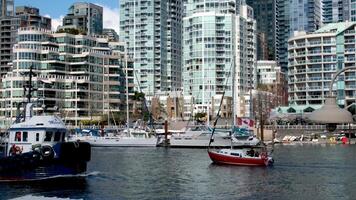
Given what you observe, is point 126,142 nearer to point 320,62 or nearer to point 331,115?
point 320,62

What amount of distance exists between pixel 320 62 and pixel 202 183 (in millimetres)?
130187

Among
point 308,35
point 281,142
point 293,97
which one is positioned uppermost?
point 308,35

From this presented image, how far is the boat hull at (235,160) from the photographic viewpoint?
7712 centimetres

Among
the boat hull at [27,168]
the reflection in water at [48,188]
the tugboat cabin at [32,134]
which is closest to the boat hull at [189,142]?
the reflection in water at [48,188]

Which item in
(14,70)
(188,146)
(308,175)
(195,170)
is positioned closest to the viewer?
(308,175)

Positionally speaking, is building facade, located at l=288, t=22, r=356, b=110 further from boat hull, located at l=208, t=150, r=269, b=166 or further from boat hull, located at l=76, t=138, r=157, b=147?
boat hull, located at l=208, t=150, r=269, b=166

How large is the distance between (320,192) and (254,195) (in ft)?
21.5

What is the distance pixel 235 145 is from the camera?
124188mm

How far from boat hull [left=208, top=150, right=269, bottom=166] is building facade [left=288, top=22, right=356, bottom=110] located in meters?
99.6

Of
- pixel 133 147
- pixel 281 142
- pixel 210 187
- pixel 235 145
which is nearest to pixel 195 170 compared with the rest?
pixel 210 187

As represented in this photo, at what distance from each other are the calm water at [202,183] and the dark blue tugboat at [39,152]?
1491 millimetres

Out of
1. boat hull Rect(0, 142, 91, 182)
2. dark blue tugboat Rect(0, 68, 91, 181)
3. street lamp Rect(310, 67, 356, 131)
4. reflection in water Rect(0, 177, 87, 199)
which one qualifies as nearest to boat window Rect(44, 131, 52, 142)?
dark blue tugboat Rect(0, 68, 91, 181)

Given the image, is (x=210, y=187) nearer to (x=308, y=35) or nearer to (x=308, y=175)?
(x=308, y=175)

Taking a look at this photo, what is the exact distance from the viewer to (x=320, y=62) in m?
179
